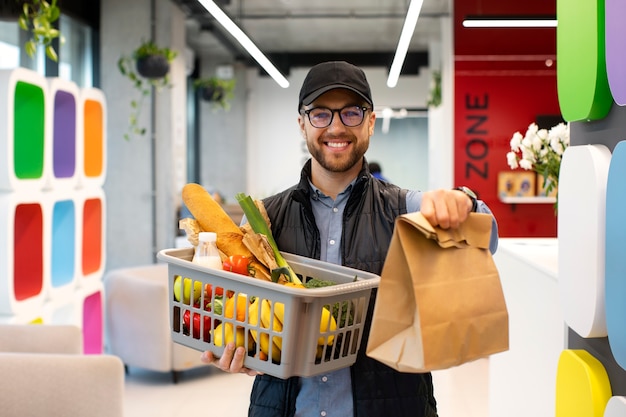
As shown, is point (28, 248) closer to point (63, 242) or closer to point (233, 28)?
point (63, 242)

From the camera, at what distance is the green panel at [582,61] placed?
1631 mm

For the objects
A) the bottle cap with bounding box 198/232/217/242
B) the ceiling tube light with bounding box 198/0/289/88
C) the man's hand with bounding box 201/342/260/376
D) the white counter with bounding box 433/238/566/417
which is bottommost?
the white counter with bounding box 433/238/566/417

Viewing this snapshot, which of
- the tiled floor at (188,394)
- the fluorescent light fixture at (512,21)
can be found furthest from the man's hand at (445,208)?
the fluorescent light fixture at (512,21)

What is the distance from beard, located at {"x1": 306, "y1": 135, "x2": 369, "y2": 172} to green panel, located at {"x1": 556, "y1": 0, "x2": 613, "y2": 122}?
52 cm

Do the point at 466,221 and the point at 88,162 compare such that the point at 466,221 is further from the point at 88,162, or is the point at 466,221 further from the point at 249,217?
the point at 88,162

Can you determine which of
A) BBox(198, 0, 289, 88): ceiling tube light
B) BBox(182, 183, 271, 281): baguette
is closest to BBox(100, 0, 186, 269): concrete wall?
BBox(198, 0, 289, 88): ceiling tube light

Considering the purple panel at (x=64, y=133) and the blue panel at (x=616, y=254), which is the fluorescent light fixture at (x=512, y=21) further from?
the blue panel at (x=616, y=254)

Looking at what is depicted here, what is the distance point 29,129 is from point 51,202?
421 mm

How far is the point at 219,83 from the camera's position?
35.3 feet

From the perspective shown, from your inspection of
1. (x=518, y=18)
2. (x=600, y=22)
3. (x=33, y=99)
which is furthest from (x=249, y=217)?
(x=518, y=18)

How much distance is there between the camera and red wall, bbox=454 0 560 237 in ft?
25.6

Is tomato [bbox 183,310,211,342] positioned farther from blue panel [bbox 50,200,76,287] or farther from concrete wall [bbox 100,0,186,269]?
concrete wall [bbox 100,0,186,269]

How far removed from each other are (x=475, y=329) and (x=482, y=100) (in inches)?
268

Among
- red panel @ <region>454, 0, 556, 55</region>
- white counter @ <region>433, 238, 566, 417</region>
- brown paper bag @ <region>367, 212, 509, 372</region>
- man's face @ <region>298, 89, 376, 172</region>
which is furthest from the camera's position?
red panel @ <region>454, 0, 556, 55</region>
